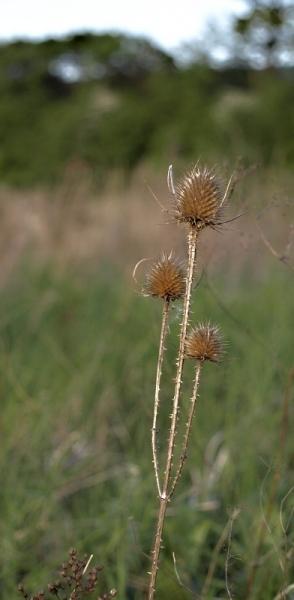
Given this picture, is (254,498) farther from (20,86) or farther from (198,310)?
(20,86)

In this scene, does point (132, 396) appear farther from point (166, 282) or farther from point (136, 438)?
point (166, 282)

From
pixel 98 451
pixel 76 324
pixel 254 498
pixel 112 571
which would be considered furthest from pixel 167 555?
pixel 76 324

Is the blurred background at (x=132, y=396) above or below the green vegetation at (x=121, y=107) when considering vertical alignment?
below

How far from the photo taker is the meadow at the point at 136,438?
244 centimetres

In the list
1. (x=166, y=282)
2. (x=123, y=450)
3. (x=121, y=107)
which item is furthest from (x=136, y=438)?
(x=121, y=107)

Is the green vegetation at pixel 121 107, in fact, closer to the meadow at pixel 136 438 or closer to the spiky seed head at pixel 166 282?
the meadow at pixel 136 438

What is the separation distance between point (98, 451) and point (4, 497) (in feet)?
1.67

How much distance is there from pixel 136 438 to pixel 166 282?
257 centimetres

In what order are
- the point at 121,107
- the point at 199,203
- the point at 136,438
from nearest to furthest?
the point at 199,203, the point at 136,438, the point at 121,107

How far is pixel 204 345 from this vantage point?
3.70ft

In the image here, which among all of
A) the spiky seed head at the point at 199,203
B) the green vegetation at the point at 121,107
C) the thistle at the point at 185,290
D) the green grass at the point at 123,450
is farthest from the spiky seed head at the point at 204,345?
the green vegetation at the point at 121,107

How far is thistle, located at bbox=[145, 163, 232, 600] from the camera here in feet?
3.50

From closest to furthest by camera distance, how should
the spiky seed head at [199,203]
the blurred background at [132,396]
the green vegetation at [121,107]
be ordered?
1. the spiky seed head at [199,203]
2. the blurred background at [132,396]
3. the green vegetation at [121,107]

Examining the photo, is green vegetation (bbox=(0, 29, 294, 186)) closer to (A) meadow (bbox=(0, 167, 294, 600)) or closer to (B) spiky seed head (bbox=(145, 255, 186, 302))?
(A) meadow (bbox=(0, 167, 294, 600))
